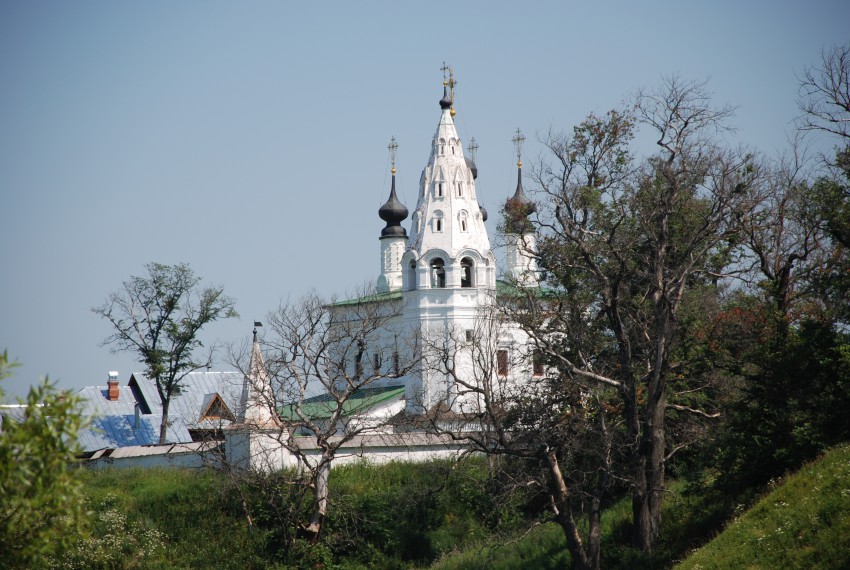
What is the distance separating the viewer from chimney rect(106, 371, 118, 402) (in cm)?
3678

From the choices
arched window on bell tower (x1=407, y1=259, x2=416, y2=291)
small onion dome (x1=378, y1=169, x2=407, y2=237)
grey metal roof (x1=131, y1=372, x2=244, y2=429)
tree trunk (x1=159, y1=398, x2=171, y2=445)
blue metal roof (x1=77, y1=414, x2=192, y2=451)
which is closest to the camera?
tree trunk (x1=159, y1=398, x2=171, y2=445)

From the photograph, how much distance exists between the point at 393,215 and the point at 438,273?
28.8 feet

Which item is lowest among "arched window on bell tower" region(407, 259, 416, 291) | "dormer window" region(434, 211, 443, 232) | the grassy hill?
the grassy hill

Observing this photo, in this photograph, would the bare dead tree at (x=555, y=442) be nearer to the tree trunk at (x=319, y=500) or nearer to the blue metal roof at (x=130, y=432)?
the tree trunk at (x=319, y=500)

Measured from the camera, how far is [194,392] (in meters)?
37.5

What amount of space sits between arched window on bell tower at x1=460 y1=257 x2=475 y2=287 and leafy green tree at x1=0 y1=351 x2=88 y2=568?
27.1m

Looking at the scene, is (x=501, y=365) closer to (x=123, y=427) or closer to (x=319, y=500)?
(x=319, y=500)

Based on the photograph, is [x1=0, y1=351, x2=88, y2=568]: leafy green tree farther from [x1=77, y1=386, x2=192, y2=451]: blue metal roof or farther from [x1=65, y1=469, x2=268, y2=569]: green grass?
[x1=77, y1=386, x2=192, y2=451]: blue metal roof

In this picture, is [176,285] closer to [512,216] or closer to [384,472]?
A: [384,472]

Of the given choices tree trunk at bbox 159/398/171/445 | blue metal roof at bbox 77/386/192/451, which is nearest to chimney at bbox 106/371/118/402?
blue metal roof at bbox 77/386/192/451

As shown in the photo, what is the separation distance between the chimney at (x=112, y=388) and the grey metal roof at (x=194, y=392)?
64 centimetres

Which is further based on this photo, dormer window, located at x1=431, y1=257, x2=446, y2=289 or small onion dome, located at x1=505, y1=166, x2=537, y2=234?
dormer window, located at x1=431, y1=257, x2=446, y2=289

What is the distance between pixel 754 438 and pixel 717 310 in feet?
20.5

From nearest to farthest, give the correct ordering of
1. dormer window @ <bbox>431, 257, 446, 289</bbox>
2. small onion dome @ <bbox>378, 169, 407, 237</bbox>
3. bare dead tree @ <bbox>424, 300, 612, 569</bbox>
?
bare dead tree @ <bbox>424, 300, 612, 569</bbox> → dormer window @ <bbox>431, 257, 446, 289</bbox> → small onion dome @ <bbox>378, 169, 407, 237</bbox>
